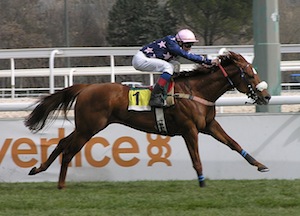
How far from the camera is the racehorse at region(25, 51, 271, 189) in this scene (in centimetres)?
837

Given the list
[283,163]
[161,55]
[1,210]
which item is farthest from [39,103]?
[283,163]

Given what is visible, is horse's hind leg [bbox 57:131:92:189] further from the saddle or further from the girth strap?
the girth strap

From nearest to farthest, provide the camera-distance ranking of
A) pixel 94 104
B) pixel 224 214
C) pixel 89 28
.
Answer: pixel 224 214, pixel 94 104, pixel 89 28

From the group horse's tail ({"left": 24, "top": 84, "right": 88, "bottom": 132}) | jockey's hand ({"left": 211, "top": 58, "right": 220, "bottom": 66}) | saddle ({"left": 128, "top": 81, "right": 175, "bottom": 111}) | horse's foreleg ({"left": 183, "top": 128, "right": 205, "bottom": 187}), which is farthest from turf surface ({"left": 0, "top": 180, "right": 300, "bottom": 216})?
jockey's hand ({"left": 211, "top": 58, "right": 220, "bottom": 66})

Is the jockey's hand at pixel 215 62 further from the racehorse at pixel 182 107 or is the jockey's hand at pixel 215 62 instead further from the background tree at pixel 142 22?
the background tree at pixel 142 22

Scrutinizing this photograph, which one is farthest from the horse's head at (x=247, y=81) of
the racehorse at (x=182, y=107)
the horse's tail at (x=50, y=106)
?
the horse's tail at (x=50, y=106)

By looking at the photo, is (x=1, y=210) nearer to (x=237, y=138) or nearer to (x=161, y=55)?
(x=161, y=55)

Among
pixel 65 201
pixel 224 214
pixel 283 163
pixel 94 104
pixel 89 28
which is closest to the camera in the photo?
pixel 224 214

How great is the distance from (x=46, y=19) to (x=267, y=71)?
30.0m

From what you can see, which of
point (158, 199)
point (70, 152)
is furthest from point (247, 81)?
point (70, 152)

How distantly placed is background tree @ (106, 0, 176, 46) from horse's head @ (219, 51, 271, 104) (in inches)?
947

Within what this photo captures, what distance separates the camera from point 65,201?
7.37 meters

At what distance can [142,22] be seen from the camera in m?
32.9

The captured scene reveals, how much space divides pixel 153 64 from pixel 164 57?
0.53ft
